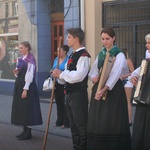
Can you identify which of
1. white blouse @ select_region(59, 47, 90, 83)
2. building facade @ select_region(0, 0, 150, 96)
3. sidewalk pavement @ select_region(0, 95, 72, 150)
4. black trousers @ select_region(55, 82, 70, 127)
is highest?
building facade @ select_region(0, 0, 150, 96)

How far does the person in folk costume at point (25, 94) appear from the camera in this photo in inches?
299

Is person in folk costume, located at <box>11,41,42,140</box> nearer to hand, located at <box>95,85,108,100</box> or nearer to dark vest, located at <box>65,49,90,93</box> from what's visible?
dark vest, located at <box>65,49,90,93</box>

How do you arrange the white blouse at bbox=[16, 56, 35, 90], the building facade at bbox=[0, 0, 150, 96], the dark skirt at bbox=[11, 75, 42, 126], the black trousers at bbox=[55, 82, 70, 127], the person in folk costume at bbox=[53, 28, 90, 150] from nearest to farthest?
the person in folk costume at bbox=[53, 28, 90, 150] < the white blouse at bbox=[16, 56, 35, 90] < the dark skirt at bbox=[11, 75, 42, 126] < the black trousers at bbox=[55, 82, 70, 127] < the building facade at bbox=[0, 0, 150, 96]

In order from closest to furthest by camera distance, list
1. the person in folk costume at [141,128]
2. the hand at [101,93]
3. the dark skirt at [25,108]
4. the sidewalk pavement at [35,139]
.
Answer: the person in folk costume at [141,128] < the hand at [101,93] < the sidewalk pavement at [35,139] < the dark skirt at [25,108]

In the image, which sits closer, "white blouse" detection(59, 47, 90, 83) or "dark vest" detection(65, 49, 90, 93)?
Answer: "white blouse" detection(59, 47, 90, 83)

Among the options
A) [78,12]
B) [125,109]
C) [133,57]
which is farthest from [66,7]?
[125,109]

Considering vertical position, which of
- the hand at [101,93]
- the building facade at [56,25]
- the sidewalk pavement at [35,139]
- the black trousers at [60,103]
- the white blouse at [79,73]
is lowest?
the sidewalk pavement at [35,139]

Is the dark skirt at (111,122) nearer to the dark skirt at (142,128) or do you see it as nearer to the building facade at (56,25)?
the dark skirt at (142,128)

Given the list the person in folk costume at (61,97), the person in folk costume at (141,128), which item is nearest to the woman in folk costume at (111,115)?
the person in folk costume at (141,128)

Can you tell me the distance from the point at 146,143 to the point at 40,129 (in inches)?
154

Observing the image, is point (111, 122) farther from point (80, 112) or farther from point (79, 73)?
point (79, 73)

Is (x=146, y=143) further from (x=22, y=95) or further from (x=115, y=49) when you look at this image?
(x=22, y=95)

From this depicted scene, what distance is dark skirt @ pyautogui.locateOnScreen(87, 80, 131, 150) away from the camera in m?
5.41

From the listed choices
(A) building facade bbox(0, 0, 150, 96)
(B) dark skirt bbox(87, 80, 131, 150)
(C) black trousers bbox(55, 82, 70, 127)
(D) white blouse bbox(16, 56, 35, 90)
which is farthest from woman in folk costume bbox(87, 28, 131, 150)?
(A) building facade bbox(0, 0, 150, 96)
